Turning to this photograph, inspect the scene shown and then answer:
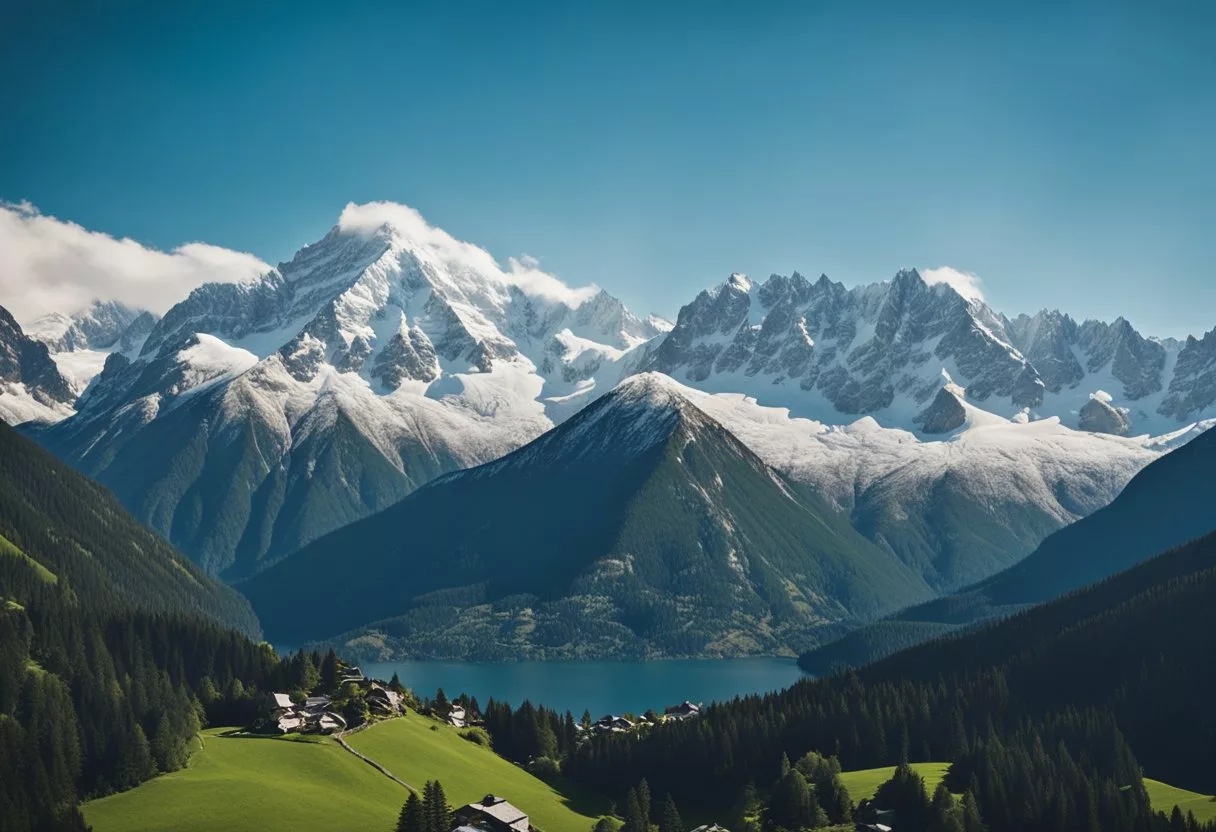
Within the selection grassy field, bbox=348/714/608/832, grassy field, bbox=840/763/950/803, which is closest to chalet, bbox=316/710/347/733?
grassy field, bbox=348/714/608/832

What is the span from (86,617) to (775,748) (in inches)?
3100

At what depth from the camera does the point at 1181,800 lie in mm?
125562

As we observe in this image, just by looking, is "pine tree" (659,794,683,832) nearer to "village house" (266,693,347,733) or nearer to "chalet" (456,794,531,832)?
"chalet" (456,794,531,832)

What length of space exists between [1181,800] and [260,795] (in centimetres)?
7997

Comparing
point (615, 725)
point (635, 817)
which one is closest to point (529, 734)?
point (615, 725)

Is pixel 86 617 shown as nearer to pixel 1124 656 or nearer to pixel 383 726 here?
pixel 383 726

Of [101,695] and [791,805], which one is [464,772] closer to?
[791,805]

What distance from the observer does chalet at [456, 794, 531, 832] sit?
11425 centimetres

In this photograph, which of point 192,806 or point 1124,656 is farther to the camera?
point 1124,656

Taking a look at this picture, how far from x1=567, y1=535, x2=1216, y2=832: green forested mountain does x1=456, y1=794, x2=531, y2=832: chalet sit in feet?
101

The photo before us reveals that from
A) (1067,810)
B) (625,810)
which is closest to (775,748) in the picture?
(625,810)

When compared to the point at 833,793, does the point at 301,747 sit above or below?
above

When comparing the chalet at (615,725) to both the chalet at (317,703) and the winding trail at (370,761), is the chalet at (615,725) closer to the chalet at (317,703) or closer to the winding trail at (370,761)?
the chalet at (317,703)

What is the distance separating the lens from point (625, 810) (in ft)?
449
